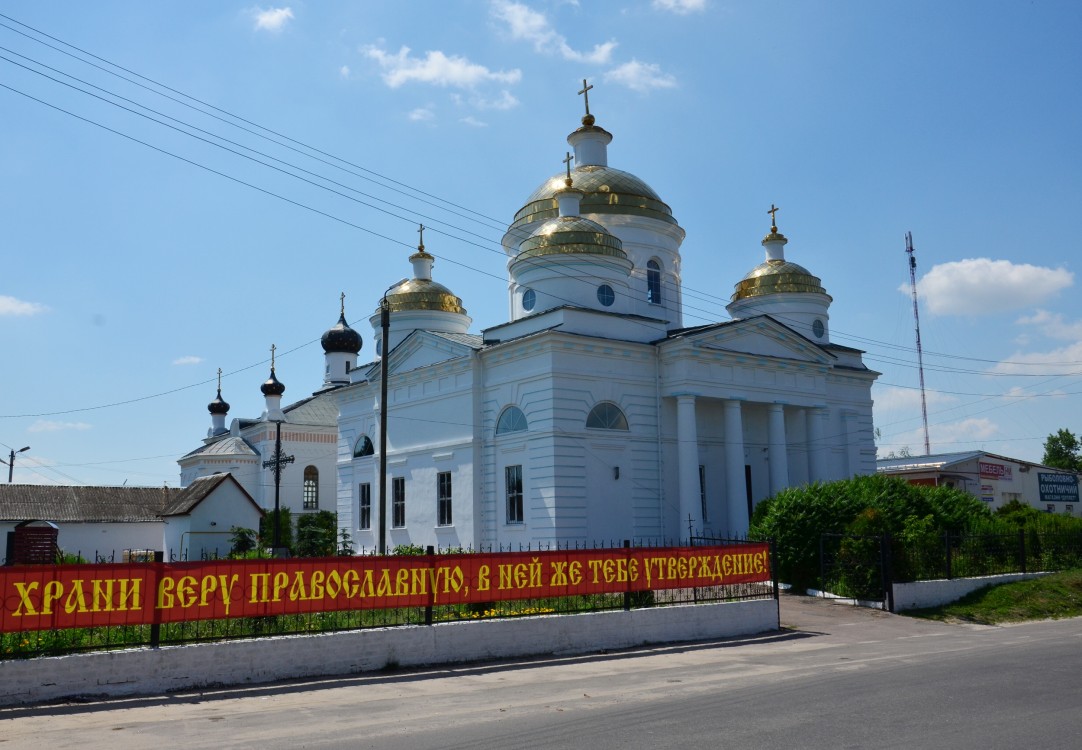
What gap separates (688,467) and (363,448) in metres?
12.6

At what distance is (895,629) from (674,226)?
18.5 m

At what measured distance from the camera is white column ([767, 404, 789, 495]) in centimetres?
2869

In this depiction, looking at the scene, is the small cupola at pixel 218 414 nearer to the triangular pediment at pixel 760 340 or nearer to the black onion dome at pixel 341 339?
the black onion dome at pixel 341 339

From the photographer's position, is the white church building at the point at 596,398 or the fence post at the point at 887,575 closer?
the fence post at the point at 887,575

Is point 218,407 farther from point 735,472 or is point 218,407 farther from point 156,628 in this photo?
point 156,628

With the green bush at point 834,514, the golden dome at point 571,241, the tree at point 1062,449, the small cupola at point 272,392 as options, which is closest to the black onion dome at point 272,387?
the small cupola at point 272,392

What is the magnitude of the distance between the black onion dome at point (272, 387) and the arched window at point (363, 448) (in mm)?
15387

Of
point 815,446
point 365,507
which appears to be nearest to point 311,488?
point 365,507

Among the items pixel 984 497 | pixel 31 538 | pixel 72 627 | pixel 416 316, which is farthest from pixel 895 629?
pixel 984 497

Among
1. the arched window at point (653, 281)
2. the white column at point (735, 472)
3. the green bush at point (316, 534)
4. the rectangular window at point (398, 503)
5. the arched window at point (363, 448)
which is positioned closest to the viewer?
the white column at point (735, 472)

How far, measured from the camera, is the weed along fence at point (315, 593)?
1001 cm

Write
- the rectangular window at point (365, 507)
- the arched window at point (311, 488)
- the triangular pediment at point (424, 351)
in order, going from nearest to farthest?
the triangular pediment at point (424, 351), the rectangular window at point (365, 507), the arched window at point (311, 488)

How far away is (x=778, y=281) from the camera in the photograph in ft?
115

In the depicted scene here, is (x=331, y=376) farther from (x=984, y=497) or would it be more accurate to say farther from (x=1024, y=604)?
(x=1024, y=604)
